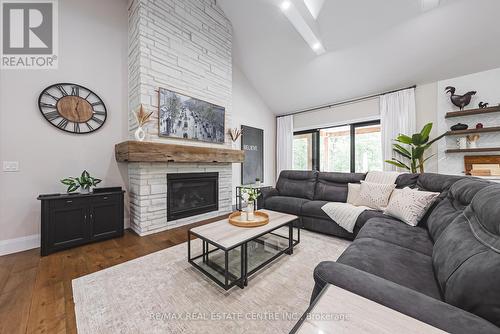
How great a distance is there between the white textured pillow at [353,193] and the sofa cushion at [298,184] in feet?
1.88

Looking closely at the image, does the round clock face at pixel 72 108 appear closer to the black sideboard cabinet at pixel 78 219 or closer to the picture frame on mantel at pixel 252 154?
the black sideboard cabinet at pixel 78 219

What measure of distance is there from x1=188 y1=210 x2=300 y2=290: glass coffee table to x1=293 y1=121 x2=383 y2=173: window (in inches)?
128

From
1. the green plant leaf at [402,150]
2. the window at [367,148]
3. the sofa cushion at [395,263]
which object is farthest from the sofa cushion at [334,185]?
the window at [367,148]

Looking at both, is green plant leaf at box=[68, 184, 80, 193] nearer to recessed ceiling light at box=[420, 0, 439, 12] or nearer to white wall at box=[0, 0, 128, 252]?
white wall at box=[0, 0, 128, 252]

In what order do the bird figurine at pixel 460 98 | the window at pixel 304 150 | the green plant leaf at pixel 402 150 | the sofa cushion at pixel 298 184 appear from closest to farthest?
the bird figurine at pixel 460 98, the sofa cushion at pixel 298 184, the green plant leaf at pixel 402 150, the window at pixel 304 150

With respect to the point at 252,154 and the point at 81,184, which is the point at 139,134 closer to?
the point at 81,184

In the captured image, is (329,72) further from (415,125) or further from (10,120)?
(10,120)

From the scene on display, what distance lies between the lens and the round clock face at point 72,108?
2.46 metres

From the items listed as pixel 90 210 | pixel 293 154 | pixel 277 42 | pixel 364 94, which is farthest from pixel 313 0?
pixel 90 210

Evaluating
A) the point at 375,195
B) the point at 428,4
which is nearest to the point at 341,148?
the point at 375,195

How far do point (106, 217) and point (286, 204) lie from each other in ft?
8.31

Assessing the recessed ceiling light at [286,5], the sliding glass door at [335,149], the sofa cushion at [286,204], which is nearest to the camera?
the recessed ceiling light at [286,5]

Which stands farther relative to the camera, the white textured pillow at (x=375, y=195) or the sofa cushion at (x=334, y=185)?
the sofa cushion at (x=334, y=185)

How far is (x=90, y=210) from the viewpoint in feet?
7.91
